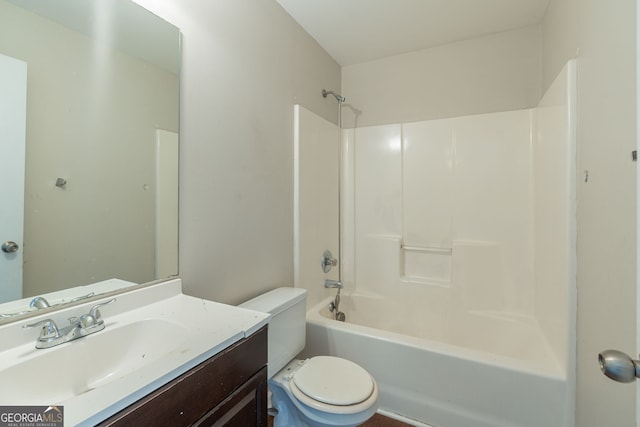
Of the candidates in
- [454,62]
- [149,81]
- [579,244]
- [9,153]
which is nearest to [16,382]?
[9,153]

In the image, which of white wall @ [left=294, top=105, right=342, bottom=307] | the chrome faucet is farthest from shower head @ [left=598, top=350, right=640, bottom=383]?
white wall @ [left=294, top=105, right=342, bottom=307]

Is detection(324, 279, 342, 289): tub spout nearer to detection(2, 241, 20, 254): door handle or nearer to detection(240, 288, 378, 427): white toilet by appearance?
detection(240, 288, 378, 427): white toilet

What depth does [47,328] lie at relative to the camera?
786 millimetres

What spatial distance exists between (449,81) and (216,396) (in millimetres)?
2499

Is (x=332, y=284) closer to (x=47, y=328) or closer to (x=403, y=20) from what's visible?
(x=47, y=328)

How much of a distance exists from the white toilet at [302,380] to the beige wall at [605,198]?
86cm

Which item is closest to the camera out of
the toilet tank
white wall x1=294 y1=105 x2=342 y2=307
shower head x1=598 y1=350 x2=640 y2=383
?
shower head x1=598 y1=350 x2=640 y2=383

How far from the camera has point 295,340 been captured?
5.09 feet

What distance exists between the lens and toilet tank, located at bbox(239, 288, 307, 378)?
138 centimetres

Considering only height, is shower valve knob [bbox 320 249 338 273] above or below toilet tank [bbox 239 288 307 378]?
above

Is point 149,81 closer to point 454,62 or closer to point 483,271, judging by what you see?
point 454,62

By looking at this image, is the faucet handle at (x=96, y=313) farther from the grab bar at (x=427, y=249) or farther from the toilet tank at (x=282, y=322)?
the grab bar at (x=427, y=249)

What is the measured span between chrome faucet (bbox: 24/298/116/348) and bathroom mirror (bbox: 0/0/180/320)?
139 mm

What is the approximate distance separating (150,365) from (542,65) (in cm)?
270
